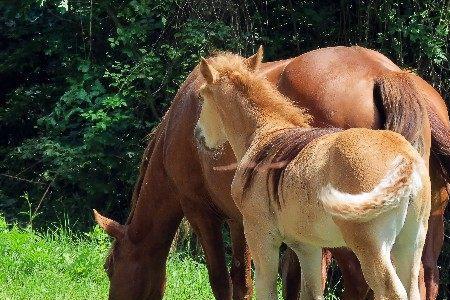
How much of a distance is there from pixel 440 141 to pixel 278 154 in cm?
124

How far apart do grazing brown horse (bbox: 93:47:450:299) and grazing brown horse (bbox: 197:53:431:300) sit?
0.21 m

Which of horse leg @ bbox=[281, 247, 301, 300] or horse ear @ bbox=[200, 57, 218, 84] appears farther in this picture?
horse leg @ bbox=[281, 247, 301, 300]

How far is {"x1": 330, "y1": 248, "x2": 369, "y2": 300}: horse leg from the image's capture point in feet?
14.7

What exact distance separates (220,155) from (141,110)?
3905 mm

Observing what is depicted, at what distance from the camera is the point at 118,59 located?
29.5 ft

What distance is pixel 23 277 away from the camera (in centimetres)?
691

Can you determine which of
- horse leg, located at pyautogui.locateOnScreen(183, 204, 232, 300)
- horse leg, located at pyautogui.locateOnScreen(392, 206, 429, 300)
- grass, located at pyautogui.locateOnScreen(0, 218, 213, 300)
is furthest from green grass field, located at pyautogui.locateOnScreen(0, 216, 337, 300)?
horse leg, located at pyautogui.locateOnScreen(392, 206, 429, 300)

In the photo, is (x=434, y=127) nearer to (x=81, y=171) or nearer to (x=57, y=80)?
(x=81, y=171)

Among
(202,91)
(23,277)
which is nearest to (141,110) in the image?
(23,277)

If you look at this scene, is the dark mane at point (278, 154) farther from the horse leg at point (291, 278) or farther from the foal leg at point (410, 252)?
the horse leg at point (291, 278)

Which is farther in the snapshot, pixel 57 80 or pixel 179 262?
pixel 57 80

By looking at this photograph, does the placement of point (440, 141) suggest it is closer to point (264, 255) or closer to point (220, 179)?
point (220, 179)

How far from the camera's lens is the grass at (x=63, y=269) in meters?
6.59

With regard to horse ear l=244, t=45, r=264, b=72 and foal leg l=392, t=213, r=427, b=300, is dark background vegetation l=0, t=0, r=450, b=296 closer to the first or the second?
horse ear l=244, t=45, r=264, b=72
